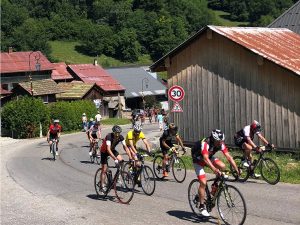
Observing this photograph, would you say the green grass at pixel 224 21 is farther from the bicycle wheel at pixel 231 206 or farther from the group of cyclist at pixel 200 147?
the bicycle wheel at pixel 231 206

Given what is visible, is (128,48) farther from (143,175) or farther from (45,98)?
(143,175)

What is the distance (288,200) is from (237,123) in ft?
32.7

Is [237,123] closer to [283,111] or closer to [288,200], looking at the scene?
[283,111]

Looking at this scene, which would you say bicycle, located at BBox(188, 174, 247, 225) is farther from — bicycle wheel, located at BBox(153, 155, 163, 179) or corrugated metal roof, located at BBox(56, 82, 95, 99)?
corrugated metal roof, located at BBox(56, 82, 95, 99)

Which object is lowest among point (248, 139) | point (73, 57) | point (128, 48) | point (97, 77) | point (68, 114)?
point (248, 139)

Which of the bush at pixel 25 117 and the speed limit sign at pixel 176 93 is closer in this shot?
the speed limit sign at pixel 176 93

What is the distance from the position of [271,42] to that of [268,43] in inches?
19.9

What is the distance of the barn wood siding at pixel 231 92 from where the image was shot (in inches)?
824

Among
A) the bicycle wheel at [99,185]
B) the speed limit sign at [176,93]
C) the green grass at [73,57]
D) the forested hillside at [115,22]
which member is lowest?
the bicycle wheel at [99,185]

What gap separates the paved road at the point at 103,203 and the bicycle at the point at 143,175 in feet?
0.76

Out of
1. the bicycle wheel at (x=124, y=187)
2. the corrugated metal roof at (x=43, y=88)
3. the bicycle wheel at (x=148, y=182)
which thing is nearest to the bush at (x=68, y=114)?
the corrugated metal roof at (x=43, y=88)

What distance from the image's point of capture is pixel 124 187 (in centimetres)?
1393

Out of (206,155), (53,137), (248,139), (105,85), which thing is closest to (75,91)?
(105,85)

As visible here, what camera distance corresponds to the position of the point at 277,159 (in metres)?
20.2
